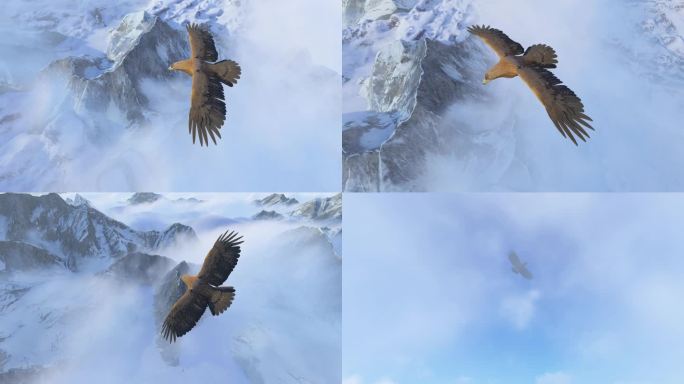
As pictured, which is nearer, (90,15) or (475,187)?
(475,187)

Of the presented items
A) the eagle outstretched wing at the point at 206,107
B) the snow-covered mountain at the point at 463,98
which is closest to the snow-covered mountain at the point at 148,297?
the snow-covered mountain at the point at 463,98

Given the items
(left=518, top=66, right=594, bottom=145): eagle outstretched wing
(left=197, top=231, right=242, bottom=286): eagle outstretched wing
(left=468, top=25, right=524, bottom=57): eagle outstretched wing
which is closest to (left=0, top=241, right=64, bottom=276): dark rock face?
(left=197, top=231, right=242, bottom=286): eagle outstretched wing

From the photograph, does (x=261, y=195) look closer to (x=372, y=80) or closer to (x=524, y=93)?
(x=372, y=80)

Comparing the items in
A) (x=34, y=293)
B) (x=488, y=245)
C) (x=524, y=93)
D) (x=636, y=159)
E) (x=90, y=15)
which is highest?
(x=90, y=15)

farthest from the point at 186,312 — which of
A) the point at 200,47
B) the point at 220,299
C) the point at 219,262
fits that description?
the point at 200,47

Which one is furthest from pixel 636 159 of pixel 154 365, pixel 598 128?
pixel 154 365

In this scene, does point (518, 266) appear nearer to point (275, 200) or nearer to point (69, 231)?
point (275, 200)
